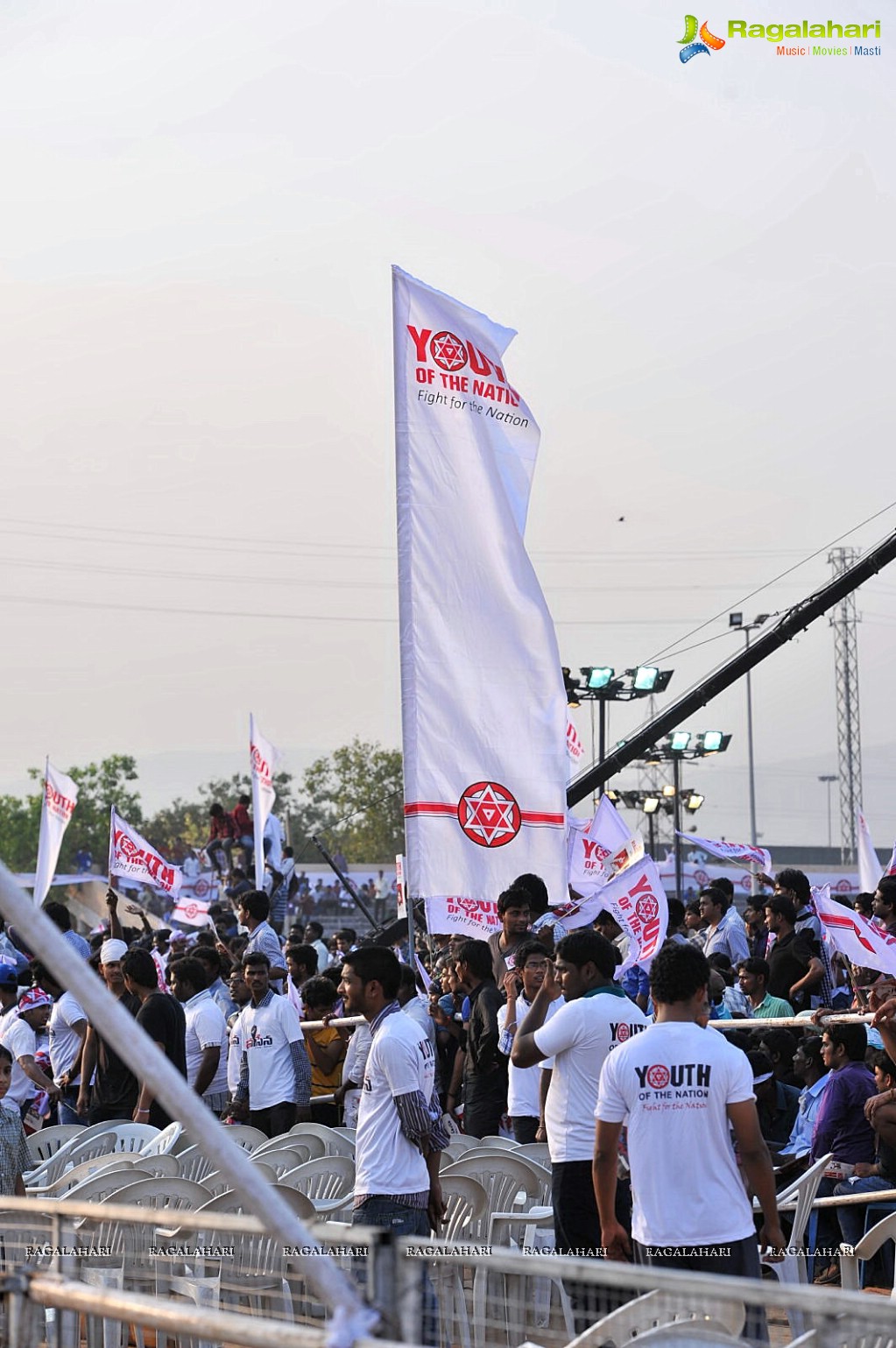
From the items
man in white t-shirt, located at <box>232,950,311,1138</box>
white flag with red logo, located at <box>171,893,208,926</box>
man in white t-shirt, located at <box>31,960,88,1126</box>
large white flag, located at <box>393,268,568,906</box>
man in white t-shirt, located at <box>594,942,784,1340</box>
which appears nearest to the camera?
man in white t-shirt, located at <box>594,942,784,1340</box>

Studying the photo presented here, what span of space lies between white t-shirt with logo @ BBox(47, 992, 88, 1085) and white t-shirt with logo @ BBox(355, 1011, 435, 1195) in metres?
5.48

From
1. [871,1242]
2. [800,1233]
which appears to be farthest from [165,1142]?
[871,1242]

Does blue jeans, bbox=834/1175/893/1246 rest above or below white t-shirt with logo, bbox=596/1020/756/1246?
below

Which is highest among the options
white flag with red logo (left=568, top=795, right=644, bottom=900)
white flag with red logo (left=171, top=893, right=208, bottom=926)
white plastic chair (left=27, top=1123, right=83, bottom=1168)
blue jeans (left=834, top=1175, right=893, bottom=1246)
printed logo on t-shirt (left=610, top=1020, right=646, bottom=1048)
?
white flag with red logo (left=568, top=795, right=644, bottom=900)

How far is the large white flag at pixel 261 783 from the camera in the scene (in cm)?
1983

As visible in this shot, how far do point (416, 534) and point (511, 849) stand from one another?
5.68 feet

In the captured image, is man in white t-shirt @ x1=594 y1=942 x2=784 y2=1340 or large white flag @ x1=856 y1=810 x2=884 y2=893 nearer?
man in white t-shirt @ x1=594 y1=942 x2=784 y2=1340

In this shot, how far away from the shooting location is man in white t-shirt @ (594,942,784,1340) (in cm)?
566

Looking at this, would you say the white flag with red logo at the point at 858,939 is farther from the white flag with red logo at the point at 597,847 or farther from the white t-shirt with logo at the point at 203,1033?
the white t-shirt with logo at the point at 203,1033

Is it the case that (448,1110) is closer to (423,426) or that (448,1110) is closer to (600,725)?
(423,426)

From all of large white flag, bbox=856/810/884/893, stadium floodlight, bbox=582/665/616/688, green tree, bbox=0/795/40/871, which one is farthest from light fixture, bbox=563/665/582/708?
green tree, bbox=0/795/40/871

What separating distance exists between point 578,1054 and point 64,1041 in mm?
6043

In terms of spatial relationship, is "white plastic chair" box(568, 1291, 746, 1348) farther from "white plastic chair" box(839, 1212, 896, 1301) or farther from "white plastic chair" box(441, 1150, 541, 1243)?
"white plastic chair" box(441, 1150, 541, 1243)

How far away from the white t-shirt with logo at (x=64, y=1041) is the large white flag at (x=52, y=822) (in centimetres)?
685
